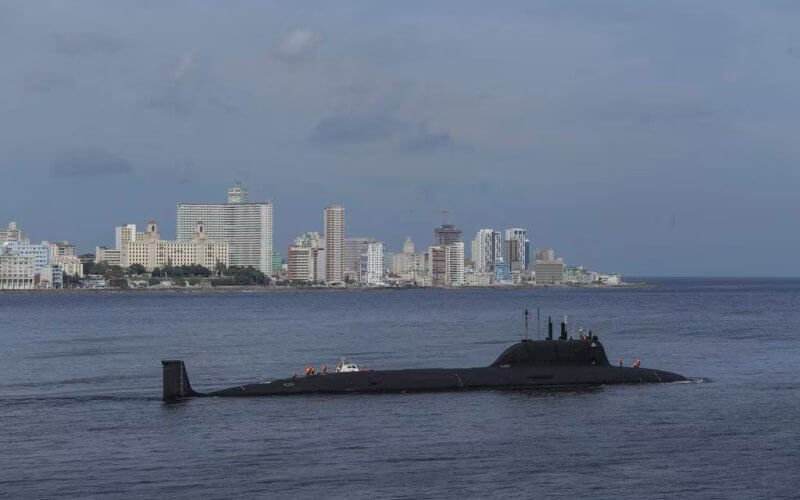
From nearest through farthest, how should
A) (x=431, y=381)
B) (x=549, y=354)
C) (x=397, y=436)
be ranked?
(x=397, y=436) → (x=431, y=381) → (x=549, y=354)

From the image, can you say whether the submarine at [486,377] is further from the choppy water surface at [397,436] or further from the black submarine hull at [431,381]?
the choppy water surface at [397,436]

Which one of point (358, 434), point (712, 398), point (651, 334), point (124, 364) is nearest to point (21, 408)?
point (358, 434)

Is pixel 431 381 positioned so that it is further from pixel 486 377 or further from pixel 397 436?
pixel 397 436

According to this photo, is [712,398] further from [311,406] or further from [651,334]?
[651,334]

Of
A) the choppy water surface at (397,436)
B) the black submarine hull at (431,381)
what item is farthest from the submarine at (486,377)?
the choppy water surface at (397,436)

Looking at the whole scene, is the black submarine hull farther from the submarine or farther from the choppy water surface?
the choppy water surface

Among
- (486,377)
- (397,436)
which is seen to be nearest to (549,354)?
(486,377)

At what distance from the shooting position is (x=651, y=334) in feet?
303

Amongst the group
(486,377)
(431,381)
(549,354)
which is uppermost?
(549,354)

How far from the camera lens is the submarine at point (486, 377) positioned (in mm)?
47781

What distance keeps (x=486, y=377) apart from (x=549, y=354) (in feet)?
9.51

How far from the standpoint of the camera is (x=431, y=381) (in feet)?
161

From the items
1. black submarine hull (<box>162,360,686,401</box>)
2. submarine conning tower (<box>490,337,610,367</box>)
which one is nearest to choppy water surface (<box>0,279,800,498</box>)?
→ black submarine hull (<box>162,360,686,401</box>)

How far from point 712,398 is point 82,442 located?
2402cm
